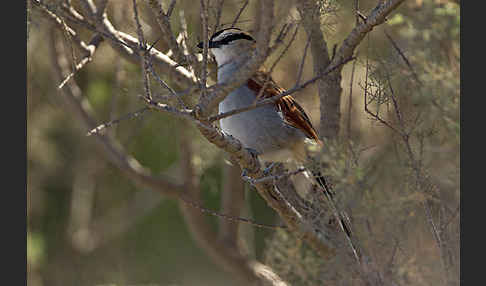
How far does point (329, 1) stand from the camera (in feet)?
8.87

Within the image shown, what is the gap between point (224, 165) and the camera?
196 inches

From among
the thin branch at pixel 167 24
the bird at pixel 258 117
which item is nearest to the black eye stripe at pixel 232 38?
the bird at pixel 258 117

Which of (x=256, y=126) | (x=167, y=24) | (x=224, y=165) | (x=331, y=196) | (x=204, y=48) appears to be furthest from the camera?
(x=224, y=165)

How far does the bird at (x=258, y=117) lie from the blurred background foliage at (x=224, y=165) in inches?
8.2

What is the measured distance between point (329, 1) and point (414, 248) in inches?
44.9

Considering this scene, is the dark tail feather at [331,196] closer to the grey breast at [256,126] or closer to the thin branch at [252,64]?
the grey breast at [256,126]

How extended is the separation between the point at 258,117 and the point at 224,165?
1.86 m

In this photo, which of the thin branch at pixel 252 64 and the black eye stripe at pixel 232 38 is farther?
the black eye stripe at pixel 232 38

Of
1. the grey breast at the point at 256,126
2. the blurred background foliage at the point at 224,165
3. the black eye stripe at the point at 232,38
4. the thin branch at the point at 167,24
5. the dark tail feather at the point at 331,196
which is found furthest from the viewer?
the black eye stripe at the point at 232,38

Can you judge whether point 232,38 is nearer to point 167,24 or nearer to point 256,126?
point 256,126

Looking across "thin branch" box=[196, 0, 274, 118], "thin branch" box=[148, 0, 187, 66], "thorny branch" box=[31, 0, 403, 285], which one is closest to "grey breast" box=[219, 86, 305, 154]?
"thorny branch" box=[31, 0, 403, 285]

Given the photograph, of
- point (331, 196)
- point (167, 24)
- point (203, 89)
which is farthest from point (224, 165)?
point (203, 89)

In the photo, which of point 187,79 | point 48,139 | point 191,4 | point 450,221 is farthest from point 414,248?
point 48,139

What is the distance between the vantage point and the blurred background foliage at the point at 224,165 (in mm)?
2686
